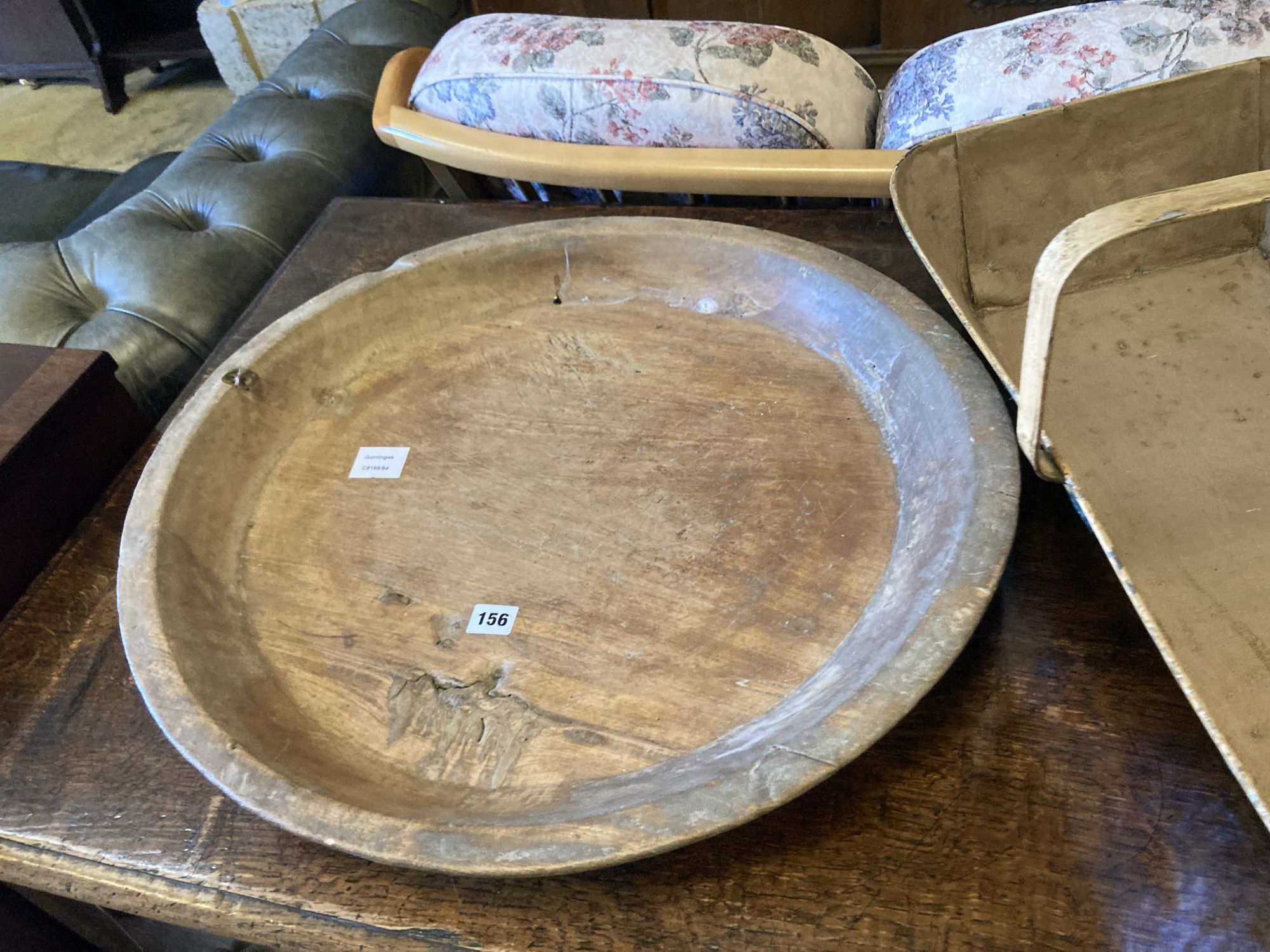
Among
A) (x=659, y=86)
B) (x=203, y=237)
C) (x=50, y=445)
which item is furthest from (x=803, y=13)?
(x=50, y=445)

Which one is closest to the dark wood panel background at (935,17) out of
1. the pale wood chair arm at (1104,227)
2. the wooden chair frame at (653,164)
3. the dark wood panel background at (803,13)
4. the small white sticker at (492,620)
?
the dark wood panel background at (803,13)

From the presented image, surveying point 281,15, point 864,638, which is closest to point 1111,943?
point 864,638

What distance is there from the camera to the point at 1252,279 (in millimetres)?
914

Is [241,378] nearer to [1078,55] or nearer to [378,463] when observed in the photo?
[378,463]

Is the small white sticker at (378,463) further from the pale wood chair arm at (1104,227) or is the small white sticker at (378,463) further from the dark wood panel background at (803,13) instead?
the dark wood panel background at (803,13)

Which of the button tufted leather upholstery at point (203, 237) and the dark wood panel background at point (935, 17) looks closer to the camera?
the button tufted leather upholstery at point (203, 237)

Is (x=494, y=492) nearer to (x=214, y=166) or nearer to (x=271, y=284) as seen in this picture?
(x=271, y=284)

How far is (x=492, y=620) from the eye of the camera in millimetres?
731

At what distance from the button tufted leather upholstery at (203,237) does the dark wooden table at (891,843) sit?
658 mm

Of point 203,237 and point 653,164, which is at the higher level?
point 653,164

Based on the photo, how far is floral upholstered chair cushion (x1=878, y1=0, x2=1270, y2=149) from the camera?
979 millimetres

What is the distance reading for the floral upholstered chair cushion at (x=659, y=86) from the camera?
42.9 inches

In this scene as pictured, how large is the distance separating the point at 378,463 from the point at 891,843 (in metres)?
0.57

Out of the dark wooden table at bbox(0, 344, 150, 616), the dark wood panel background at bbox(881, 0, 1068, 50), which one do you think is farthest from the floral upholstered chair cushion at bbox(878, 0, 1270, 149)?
the dark wood panel background at bbox(881, 0, 1068, 50)
